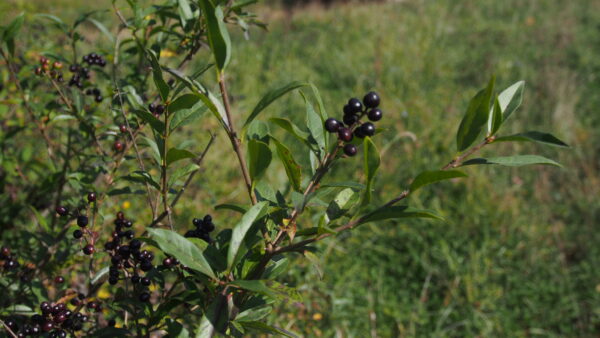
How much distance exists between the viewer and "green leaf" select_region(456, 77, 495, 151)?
860 millimetres

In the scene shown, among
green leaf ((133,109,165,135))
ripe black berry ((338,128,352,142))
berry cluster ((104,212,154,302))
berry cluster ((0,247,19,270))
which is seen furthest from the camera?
berry cluster ((0,247,19,270))

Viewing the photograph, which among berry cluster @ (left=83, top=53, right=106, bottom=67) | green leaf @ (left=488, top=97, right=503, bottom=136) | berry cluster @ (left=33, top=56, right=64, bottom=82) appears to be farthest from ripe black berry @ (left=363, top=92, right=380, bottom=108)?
berry cluster @ (left=83, top=53, right=106, bottom=67)

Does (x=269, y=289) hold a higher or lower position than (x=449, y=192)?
higher

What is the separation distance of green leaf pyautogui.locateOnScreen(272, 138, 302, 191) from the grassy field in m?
0.88

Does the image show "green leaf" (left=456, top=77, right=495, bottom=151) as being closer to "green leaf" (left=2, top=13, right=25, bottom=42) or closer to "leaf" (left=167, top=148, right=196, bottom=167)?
"leaf" (left=167, top=148, right=196, bottom=167)

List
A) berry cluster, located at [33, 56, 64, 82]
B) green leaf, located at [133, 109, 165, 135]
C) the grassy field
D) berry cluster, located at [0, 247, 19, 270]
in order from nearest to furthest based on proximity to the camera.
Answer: green leaf, located at [133, 109, 165, 135], berry cluster, located at [0, 247, 19, 270], berry cluster, located at [33, 56, 64, 82], the grassy field

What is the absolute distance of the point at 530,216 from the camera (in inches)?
137

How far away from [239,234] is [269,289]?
114 mm

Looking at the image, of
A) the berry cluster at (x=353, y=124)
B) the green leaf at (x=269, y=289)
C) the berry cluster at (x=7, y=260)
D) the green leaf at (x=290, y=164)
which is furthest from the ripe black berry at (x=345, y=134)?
the berry cluster at (x=7, y=260)

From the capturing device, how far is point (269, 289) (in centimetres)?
89

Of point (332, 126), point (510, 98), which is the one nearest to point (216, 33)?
point (332, 126)

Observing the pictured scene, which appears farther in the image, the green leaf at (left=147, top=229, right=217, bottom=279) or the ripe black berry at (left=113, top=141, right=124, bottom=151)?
the ripe black berry at (left=113, top=141, right=124, bottom=151)

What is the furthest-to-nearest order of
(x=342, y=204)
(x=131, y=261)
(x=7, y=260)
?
(x=7, y=260) → (x=131, y=261) → (x=342, y=204)

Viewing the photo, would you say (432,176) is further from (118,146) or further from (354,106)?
(118,146)
